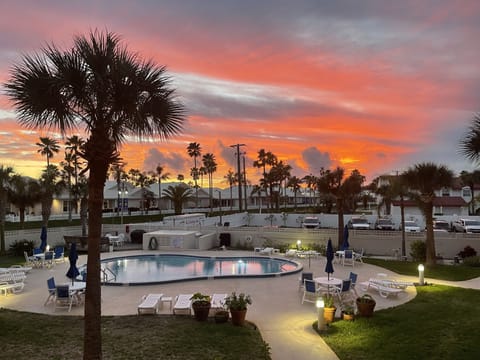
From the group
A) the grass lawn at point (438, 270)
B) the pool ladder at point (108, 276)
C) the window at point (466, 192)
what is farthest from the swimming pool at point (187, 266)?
the window at point (466, 192)

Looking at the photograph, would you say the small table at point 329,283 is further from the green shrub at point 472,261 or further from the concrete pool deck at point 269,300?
the green shrub at point 472,261

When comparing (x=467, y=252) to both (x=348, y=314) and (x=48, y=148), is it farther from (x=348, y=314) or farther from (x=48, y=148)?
(x=48, y=148)

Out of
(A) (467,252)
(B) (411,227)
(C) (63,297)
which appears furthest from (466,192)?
(C) (63,297)

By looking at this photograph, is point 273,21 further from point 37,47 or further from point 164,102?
point 37,47

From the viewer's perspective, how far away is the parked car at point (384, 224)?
33219 millimetres

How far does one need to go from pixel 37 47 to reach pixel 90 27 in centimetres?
98

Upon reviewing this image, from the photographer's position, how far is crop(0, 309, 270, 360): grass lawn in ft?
27.5

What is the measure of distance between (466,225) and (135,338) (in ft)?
103

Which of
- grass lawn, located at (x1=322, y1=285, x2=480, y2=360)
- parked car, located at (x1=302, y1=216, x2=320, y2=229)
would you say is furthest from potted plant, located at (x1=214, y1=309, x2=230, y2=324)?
parked car, located at (x1=302, y1=216, x2=320, y2=229)

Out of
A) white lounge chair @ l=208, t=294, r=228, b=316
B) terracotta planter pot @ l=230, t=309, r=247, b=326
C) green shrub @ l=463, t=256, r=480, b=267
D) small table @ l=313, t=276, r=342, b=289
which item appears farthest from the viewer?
green shrub @ l=463, t=256, r=480, b=267

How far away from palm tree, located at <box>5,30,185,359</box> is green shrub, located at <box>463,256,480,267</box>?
20.5 meters

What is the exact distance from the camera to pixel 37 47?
6.64 metres

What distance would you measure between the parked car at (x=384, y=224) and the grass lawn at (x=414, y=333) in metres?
20.5

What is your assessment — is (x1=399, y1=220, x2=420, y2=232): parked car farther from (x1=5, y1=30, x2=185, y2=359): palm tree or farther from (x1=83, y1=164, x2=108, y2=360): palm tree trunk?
(x1=83, y1=164, x2=108, y2=360): palm tree trunk
